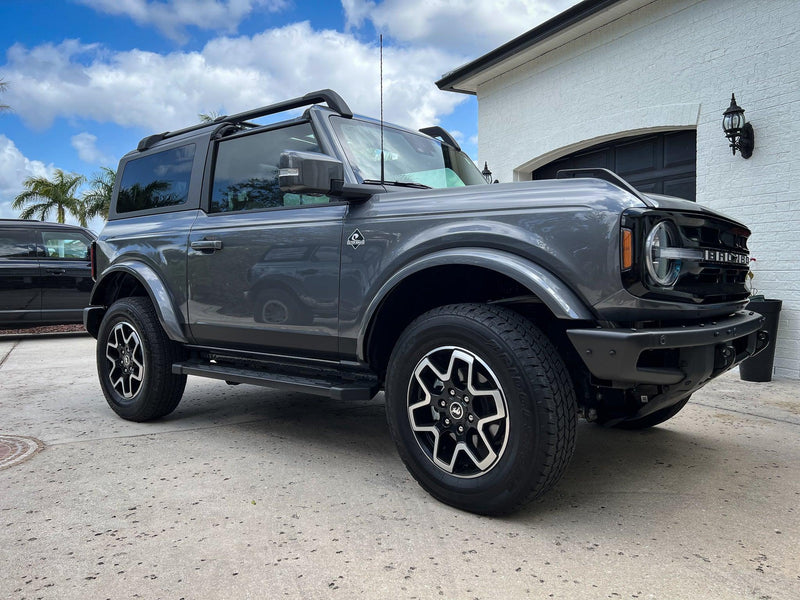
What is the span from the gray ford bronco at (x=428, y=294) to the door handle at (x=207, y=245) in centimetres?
1

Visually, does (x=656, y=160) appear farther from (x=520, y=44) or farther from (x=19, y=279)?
(x=19, y=279)

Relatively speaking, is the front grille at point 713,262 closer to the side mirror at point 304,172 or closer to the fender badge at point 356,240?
the fender badge at point 356,240

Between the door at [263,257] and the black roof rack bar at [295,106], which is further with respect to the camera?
the black roof rack bar at [295,106]

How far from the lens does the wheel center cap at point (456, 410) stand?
2.61 metres

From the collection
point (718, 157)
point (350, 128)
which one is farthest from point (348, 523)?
point (718, 157)

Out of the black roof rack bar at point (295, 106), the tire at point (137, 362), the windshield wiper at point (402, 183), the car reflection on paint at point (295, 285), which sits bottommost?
the tire at point (137, 362)

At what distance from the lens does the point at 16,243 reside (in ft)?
31.9

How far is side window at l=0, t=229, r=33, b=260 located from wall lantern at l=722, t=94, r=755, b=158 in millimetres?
10120

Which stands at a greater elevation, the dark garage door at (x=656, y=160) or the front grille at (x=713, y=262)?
the dark garage door at (x=656, y=160)

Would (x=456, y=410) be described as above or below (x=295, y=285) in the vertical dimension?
below

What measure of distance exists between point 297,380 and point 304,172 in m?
1.17

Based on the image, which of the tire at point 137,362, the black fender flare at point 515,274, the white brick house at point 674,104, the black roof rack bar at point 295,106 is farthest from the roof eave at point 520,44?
the tire at point 137,362

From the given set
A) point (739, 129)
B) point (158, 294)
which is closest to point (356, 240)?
point (158, 294)

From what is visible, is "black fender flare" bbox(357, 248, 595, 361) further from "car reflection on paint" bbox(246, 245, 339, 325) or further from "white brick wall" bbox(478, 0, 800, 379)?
"white brick wall" bbox(478, 0, 800, 379)
